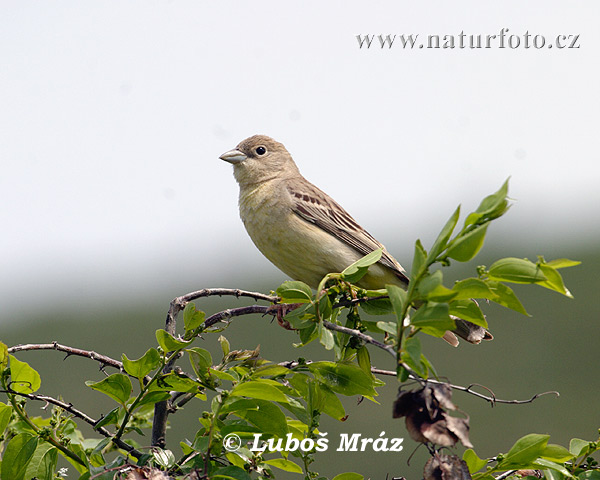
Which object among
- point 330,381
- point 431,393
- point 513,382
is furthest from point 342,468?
point 431,393

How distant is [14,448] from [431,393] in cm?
136

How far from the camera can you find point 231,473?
7.54 feet

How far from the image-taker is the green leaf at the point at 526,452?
2.38 meters

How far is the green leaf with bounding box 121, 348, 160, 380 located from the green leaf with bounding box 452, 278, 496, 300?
997mm

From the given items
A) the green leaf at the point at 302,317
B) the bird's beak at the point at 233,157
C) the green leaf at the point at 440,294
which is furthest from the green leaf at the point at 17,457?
the bird's beak at the point at 233,157

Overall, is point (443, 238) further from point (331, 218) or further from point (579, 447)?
point (331, 218)

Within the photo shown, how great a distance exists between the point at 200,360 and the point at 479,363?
8914mm

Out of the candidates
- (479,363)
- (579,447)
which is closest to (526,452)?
(579,447)

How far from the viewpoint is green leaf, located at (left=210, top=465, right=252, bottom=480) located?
2268 millimetres

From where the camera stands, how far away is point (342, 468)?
8281mm

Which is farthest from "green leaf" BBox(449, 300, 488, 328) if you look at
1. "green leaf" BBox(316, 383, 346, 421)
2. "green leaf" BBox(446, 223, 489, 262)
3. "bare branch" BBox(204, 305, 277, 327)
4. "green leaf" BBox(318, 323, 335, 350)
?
"bare branch" BBox(204, 305, 277, 327)

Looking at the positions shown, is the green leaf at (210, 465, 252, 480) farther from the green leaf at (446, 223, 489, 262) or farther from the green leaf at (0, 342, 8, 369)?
the green leaf at (446, 223, 489, 262)

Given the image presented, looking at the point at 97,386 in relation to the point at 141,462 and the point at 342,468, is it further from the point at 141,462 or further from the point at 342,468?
the point at 342,468

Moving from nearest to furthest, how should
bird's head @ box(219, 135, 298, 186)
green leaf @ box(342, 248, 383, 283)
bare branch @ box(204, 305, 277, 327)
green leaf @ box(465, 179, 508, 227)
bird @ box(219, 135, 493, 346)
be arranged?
green leaf @ box(465, 179, 508, 227) < green leaf @ box(342, 248, 383, 283) < bare branch @ box(204, 305, 277, 327) < bird @ box(219, 135, 493, 346) < bird's head @ box(219, 135, 298, 186)
